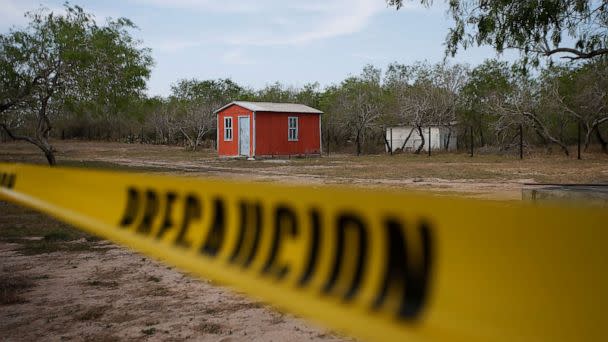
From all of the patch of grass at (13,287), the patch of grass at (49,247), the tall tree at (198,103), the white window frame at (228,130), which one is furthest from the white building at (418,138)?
the patch of grass at (13,287)

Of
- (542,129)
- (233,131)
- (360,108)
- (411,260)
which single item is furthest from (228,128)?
(411,260)

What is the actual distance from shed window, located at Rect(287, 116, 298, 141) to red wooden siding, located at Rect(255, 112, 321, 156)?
186mm

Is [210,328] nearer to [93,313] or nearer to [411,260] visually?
[93,313]

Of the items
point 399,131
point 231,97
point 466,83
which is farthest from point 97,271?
point 231,97

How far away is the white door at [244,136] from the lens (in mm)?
29531

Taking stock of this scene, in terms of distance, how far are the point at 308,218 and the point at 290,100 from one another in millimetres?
51255

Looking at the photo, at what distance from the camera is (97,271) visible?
5.31 meters

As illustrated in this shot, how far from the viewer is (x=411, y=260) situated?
0.98 metres

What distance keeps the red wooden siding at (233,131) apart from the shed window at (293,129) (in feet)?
8.62

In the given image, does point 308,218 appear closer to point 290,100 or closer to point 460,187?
point 460,187

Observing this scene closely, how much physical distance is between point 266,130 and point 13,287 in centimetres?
2511

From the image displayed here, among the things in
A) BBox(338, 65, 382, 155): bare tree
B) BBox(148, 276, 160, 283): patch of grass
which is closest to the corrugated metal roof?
BBox(338, 65, 382, 155): bare tree

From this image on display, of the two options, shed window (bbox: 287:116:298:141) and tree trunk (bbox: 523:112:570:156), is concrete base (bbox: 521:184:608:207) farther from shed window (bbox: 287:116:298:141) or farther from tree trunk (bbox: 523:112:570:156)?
shed window (bbox: 287:116:298:141)

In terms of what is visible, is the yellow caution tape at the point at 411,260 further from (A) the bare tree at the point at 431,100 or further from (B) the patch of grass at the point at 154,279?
(A) the bare tree at the point at 431,100
